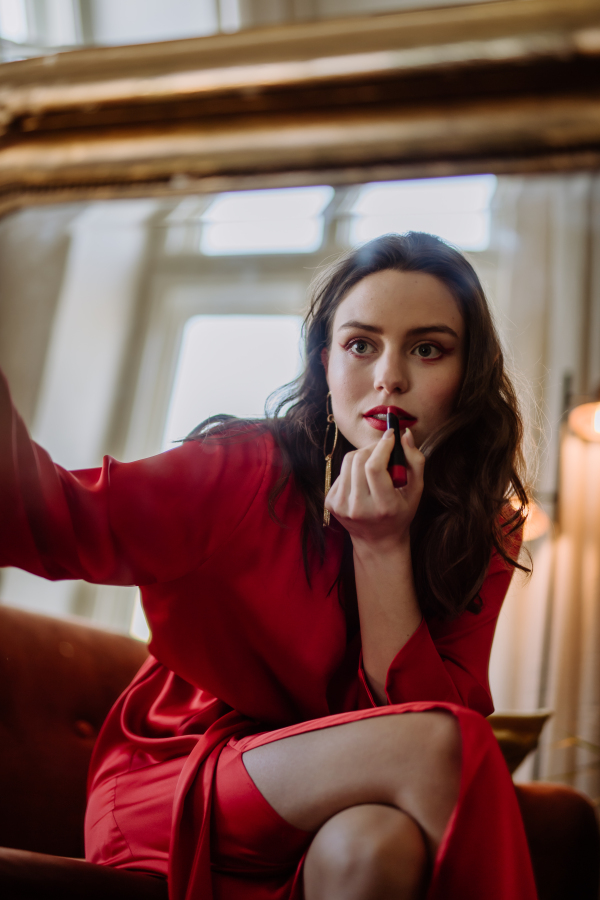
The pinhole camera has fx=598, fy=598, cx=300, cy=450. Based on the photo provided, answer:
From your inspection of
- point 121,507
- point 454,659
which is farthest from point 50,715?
point 454,659

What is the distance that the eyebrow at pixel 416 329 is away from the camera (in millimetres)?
397

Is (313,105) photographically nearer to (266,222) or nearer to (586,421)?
(266,222)

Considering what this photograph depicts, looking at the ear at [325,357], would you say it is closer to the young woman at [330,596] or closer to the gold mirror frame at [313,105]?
the young woman at [330,596]

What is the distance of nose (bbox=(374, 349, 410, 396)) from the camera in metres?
0.38

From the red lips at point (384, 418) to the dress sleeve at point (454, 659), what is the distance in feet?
0.53

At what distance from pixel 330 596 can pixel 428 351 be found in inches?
8.2

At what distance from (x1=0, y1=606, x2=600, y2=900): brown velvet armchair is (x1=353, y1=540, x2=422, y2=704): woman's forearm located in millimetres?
214

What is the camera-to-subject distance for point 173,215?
15.9 inches

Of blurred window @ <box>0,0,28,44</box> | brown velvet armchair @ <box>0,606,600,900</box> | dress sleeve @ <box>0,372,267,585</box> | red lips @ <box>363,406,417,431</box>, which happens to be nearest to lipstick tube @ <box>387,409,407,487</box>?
red lips @ <box>363,406,417,431</box>

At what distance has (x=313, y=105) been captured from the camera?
334 millimetres

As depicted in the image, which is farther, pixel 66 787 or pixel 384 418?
pixel 66 787

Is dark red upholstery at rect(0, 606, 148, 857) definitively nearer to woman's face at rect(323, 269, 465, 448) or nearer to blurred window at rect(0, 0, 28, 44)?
woman's face at rect(323, 269, 465, 448)

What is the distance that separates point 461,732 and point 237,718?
20 centimetres

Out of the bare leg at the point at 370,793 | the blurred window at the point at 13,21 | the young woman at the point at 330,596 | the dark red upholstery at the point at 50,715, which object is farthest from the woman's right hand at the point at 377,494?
the blurred window at the point at 13,21
